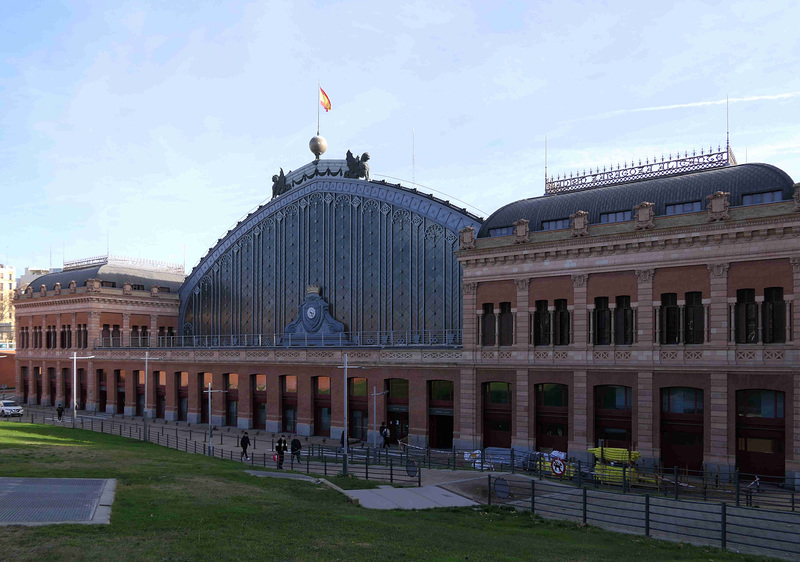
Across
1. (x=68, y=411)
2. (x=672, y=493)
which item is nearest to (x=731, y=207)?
(x=672, y=493)

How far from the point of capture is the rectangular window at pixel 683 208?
4344 cm

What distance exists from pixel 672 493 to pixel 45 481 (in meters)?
28.1

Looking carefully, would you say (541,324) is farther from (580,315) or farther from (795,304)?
(795,304)

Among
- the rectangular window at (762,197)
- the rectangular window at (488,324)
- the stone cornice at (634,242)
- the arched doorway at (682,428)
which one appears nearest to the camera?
the stone cornice at (634,242)

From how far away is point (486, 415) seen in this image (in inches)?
1960

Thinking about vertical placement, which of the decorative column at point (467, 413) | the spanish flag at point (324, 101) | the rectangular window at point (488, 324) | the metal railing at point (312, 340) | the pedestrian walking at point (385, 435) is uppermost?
the spanish flag at point (324, 101)

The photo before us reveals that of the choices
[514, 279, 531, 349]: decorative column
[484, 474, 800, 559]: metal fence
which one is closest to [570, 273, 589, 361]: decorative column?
[514, 279, 531, 349]: decorative column

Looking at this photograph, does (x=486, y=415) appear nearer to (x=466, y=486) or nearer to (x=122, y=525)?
(x=466, y=486)

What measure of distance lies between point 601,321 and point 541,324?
4232 mm

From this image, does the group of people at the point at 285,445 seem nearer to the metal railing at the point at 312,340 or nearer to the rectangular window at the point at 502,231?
the metal railing at the point at 312,340

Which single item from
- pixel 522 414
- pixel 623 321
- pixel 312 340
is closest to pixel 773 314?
pixel 623 321

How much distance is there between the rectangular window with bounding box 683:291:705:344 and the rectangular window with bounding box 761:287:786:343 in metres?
3.34

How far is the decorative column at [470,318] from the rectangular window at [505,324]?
176cm

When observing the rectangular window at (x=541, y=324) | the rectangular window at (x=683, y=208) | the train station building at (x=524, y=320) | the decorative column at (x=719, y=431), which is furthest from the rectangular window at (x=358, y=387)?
the rectangular window at (x=683, y=208)
